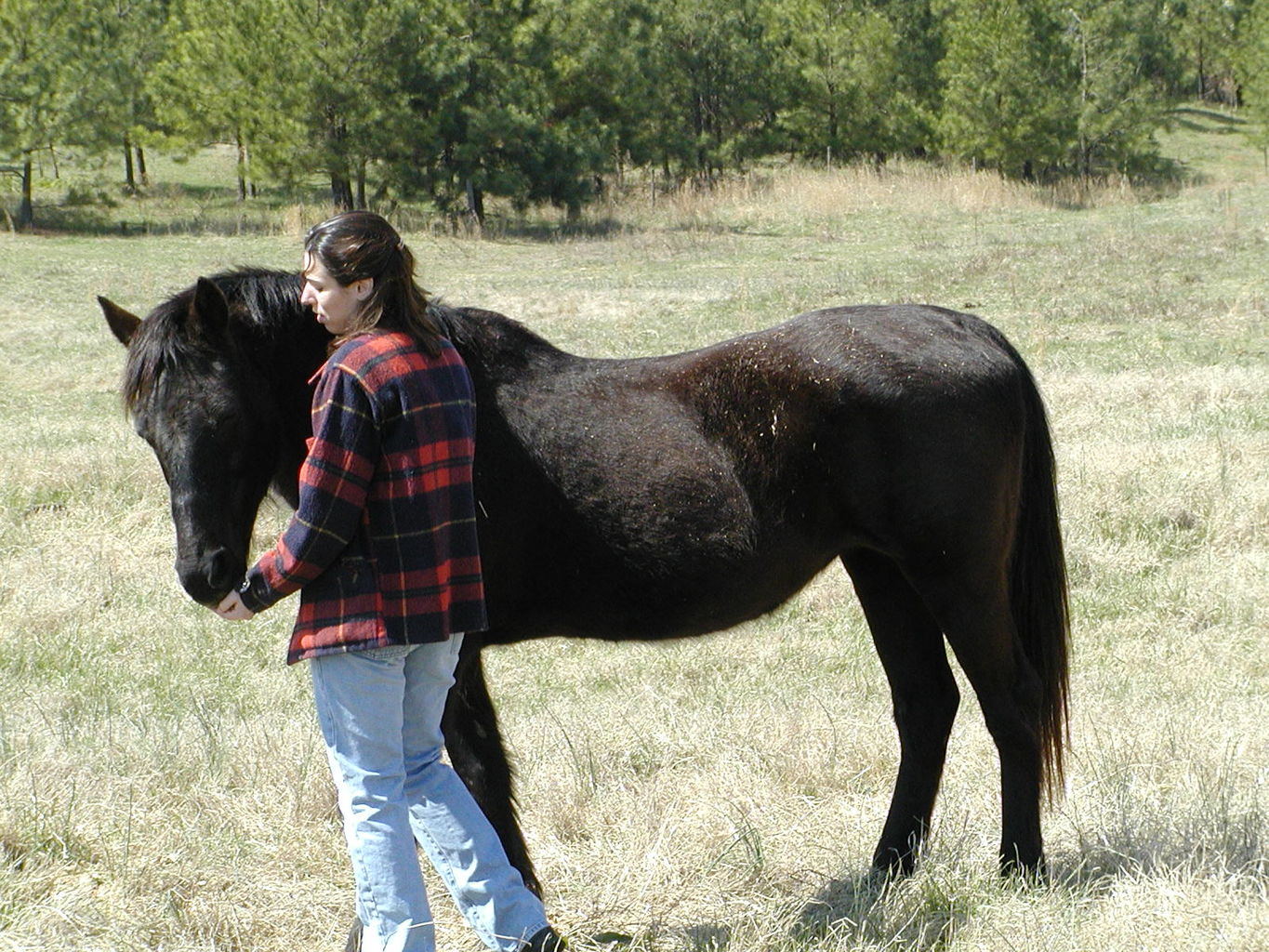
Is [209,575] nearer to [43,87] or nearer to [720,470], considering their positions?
[720,470]

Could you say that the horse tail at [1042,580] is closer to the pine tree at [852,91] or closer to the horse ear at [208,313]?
the horse ear at [208,313]

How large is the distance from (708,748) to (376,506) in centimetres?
218

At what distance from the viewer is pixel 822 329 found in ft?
11.2

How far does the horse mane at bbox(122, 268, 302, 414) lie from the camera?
9.06ft

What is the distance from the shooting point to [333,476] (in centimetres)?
250

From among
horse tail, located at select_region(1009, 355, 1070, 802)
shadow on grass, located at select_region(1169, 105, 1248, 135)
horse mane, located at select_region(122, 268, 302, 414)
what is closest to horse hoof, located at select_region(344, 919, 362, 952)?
horse mane, located at select_region(122, 268, 302, 414)

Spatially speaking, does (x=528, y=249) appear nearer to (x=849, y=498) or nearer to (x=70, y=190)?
(x=70, y=190)

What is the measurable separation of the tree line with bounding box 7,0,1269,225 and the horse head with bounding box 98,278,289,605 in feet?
83.0

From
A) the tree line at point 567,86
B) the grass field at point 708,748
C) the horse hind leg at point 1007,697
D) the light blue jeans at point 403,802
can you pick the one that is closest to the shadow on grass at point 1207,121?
the tree line at point 567,86

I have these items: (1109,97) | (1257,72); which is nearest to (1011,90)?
(1109,97)

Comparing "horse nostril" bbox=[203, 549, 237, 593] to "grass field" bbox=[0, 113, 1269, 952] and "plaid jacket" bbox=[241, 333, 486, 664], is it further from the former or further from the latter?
"grass field" bbox=[0, 113, 1269, 952]

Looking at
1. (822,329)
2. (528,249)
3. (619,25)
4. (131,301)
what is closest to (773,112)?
(619,25)

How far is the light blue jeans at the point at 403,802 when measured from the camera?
2.61 m

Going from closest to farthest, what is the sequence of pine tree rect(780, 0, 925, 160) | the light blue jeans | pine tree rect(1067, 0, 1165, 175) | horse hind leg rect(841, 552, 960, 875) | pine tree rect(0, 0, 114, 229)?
the light blue jeans
horse hind leg rect(841, 552, 960, 875)
pine tree rect(0, 0, 114, 229)
pine tree rect(1067, 0, 1165, 175)
pine tree rect(780, 0, 925, 160)
